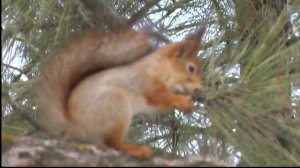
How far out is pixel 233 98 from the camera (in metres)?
1.58

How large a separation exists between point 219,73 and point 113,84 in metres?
0.31

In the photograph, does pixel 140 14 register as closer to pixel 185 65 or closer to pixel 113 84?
pixel 185 65

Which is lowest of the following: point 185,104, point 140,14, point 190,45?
point 185,104

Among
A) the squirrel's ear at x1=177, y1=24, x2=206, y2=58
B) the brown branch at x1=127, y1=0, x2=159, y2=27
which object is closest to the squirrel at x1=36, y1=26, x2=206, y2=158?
the squirrel's ear at x1=177, y1=24, x2=206, y2=58

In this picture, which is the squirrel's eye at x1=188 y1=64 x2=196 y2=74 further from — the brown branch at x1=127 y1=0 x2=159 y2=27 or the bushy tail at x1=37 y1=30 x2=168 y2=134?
the brown branch at x1=127 y1=0 x2=159 y2=27

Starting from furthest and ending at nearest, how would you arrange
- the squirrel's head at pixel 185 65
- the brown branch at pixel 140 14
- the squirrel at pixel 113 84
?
the brown branch at pixel 140 14 < the squirrel's head at pixel 185 65 < the squirrel at pixel 113 84

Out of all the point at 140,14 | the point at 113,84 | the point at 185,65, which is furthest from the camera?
the point at 140,14

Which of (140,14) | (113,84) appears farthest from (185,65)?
(140,14)

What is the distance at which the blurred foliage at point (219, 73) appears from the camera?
1.57 metres

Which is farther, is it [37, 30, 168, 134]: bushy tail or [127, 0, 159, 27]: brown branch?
[127, 0, 159, 27]: brown branch

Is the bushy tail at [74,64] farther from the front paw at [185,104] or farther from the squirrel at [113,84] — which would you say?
the front paw at [185,104]

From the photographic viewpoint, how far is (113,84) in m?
1.50

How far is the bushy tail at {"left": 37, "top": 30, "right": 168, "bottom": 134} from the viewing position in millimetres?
1506

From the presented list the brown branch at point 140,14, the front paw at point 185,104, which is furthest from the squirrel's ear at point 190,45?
the brown branch at point 140,14
